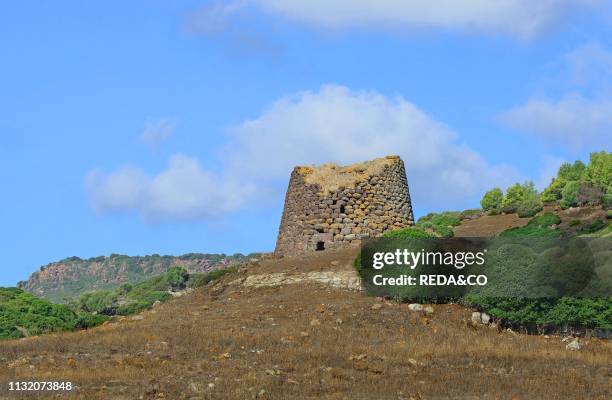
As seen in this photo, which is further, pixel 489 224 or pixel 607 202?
pixel 607 202

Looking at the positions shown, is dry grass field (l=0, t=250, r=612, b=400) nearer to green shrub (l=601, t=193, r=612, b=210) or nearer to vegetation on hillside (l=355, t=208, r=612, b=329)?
vegetation on hillside (l=355, t=208, r=612, b=329)

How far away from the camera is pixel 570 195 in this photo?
8612 cm

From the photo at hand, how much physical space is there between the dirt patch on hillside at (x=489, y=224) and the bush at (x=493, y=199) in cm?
2092

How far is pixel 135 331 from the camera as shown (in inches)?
1139

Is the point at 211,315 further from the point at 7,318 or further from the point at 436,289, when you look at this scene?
the point at 7,318

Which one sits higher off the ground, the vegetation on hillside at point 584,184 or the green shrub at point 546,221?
the vegetation on hillside at point 584,184

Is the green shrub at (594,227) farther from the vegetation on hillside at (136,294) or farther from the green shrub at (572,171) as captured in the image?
the vegetation on hillside at (136,294)

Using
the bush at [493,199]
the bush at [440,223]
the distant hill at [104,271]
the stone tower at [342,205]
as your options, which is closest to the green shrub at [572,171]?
the bush at [493,199]

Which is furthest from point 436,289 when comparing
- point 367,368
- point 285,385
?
point 285,385

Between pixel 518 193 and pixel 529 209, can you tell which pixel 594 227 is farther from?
pixel 518 193

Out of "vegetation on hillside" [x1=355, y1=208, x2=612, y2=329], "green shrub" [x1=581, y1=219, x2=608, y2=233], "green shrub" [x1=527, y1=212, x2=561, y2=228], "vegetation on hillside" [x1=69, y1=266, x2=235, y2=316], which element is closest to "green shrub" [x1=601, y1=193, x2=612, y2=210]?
"green shrub" [x1=527, y1=212, x2=561, y2=228]

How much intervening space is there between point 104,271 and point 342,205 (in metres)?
155

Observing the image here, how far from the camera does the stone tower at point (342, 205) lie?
145ft

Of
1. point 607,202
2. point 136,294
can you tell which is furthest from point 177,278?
point 607,202
